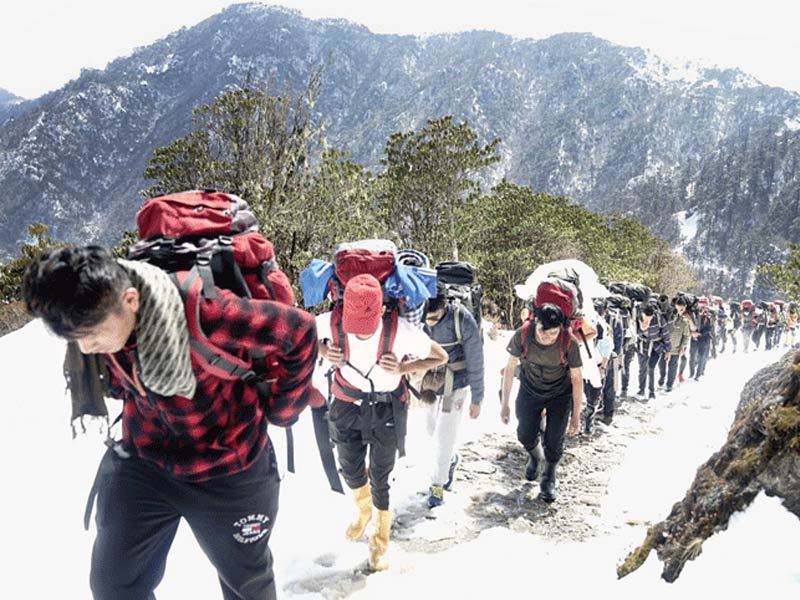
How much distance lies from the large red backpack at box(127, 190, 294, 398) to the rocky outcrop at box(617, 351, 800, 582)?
1.95m

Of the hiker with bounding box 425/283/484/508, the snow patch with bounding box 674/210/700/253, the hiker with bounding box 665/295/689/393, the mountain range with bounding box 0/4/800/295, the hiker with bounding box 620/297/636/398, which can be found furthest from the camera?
the mountain range with bounding box 0/4/800/295

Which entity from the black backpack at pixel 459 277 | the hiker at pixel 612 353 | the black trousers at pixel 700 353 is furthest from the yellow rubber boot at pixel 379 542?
the black trousers at pixel 700 353

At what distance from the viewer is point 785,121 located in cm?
13662

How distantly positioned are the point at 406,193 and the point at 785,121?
16323 centimetres

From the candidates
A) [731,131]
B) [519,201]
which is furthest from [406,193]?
[731,131]

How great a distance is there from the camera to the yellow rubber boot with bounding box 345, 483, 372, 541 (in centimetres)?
327

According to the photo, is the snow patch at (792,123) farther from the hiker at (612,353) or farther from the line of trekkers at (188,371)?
the line of trekkers at (188,371)

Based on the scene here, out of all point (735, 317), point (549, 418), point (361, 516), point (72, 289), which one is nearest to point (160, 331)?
point (72, 289)

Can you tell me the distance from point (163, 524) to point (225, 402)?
0.48 meters

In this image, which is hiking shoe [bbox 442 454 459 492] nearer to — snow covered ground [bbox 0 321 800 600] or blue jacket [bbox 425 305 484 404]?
snow covered ground [bbox 0 321 800 600]

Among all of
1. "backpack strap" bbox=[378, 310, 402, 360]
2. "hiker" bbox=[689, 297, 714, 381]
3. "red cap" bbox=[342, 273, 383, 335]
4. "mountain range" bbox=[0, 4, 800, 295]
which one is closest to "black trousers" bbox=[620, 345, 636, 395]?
"hiker" bbox=[689, 297, 714, 381]

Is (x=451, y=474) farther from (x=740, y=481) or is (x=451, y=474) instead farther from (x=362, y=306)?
(x=740, y=481)

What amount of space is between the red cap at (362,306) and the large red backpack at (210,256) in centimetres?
88

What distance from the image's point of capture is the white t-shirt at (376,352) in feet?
9.45
